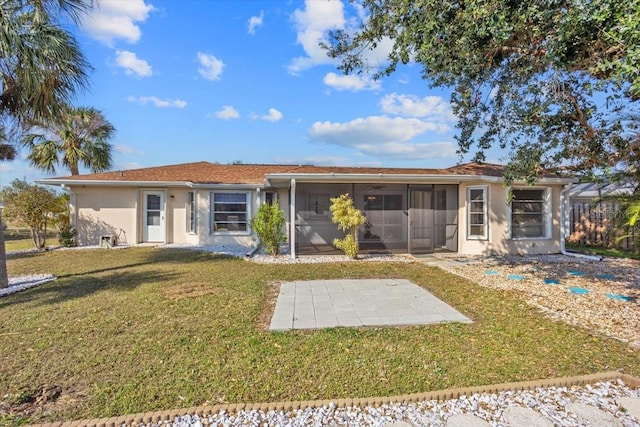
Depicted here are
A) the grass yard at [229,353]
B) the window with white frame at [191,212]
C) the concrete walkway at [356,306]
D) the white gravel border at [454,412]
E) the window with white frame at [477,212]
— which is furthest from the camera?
the window with white frame at [191,212]

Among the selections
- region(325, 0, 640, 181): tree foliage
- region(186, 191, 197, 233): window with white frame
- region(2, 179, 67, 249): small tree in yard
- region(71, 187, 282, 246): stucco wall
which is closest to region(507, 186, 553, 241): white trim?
region(325, 0, 640, 181): tree foliage

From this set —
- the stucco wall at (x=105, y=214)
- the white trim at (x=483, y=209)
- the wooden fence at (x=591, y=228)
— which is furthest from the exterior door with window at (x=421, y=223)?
the stucco wall at (x=105, y=214)

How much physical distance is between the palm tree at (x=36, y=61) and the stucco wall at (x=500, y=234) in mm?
11522

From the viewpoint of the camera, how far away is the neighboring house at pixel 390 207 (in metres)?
11.3

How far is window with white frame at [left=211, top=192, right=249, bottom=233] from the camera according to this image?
1362 cm

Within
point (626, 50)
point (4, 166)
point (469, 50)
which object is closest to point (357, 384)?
point (626, 50)

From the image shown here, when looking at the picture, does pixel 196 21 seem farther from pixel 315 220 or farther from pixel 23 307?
pixel 23 307

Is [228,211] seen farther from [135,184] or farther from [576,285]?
[576,285]

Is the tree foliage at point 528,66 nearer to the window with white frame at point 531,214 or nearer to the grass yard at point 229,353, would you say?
the grass yard at point 229,353

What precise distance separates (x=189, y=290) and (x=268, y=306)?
2008mm

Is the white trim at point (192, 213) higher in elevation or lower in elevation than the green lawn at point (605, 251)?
higher

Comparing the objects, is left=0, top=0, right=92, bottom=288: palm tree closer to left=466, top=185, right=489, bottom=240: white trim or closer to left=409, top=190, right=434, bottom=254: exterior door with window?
left=409, top=190, right=434, bottom=254: exterior door with window

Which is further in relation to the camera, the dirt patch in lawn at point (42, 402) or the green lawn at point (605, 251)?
the green lawn at point (605, 251)

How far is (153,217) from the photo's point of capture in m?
14.3
